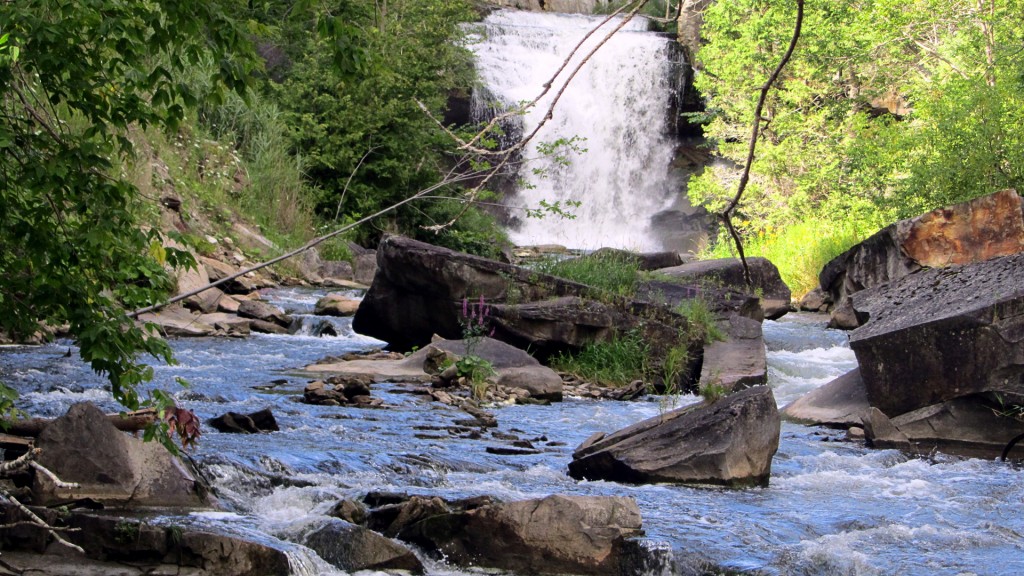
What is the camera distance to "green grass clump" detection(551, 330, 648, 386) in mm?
10938

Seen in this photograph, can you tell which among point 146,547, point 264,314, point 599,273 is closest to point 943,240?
point 599,273

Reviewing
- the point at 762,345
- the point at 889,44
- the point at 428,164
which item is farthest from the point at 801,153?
the point at 762,345

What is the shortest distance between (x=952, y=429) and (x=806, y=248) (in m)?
13.9

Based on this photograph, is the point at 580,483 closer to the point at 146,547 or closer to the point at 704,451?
the point at 704,451

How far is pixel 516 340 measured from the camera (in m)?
11.2

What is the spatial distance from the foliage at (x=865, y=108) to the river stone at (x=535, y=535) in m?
14.5

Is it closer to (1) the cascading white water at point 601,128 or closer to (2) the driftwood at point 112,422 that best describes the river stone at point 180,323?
(2) the driftwood at point 112,422

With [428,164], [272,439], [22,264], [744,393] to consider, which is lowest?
[272,439]

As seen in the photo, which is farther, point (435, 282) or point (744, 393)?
point (435, 282)

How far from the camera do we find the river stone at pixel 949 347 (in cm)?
760

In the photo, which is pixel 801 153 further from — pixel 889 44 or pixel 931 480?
pixel 931 480

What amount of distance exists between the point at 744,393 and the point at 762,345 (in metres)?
5.25

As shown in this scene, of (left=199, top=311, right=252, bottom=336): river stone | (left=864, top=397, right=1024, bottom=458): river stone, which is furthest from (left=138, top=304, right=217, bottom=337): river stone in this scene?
(left=864, top=397, right=1024, bottom=458): river stone

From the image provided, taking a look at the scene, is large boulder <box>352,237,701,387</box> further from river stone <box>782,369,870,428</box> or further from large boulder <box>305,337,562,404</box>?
river stone <box>782,369,870,428</box>
